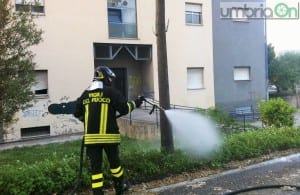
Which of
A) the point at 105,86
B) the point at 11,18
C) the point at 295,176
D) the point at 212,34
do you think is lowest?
the point at 295,176

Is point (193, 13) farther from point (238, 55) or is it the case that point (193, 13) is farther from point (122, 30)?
point (122, 30)

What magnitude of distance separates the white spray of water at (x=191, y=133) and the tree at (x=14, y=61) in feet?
8.73

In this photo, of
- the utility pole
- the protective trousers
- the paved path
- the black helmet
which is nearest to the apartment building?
the utility pole

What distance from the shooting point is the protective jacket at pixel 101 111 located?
237 inches

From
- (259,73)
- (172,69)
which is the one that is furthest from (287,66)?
(172,69)

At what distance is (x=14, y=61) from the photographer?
304 inches

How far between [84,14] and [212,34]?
8.67 meters

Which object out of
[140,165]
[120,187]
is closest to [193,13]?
[140,165]

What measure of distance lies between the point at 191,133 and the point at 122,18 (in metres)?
15.3

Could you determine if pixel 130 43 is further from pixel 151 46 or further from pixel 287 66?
pixel 287 66

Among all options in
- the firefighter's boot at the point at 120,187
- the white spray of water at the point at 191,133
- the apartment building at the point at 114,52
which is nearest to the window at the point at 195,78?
the apartment building at the point at 114,52

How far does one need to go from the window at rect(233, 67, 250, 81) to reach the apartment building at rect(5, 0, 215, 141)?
8.03 feet

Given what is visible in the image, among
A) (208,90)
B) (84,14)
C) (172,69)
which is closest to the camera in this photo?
(84,14)

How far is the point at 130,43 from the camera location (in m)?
22.4
